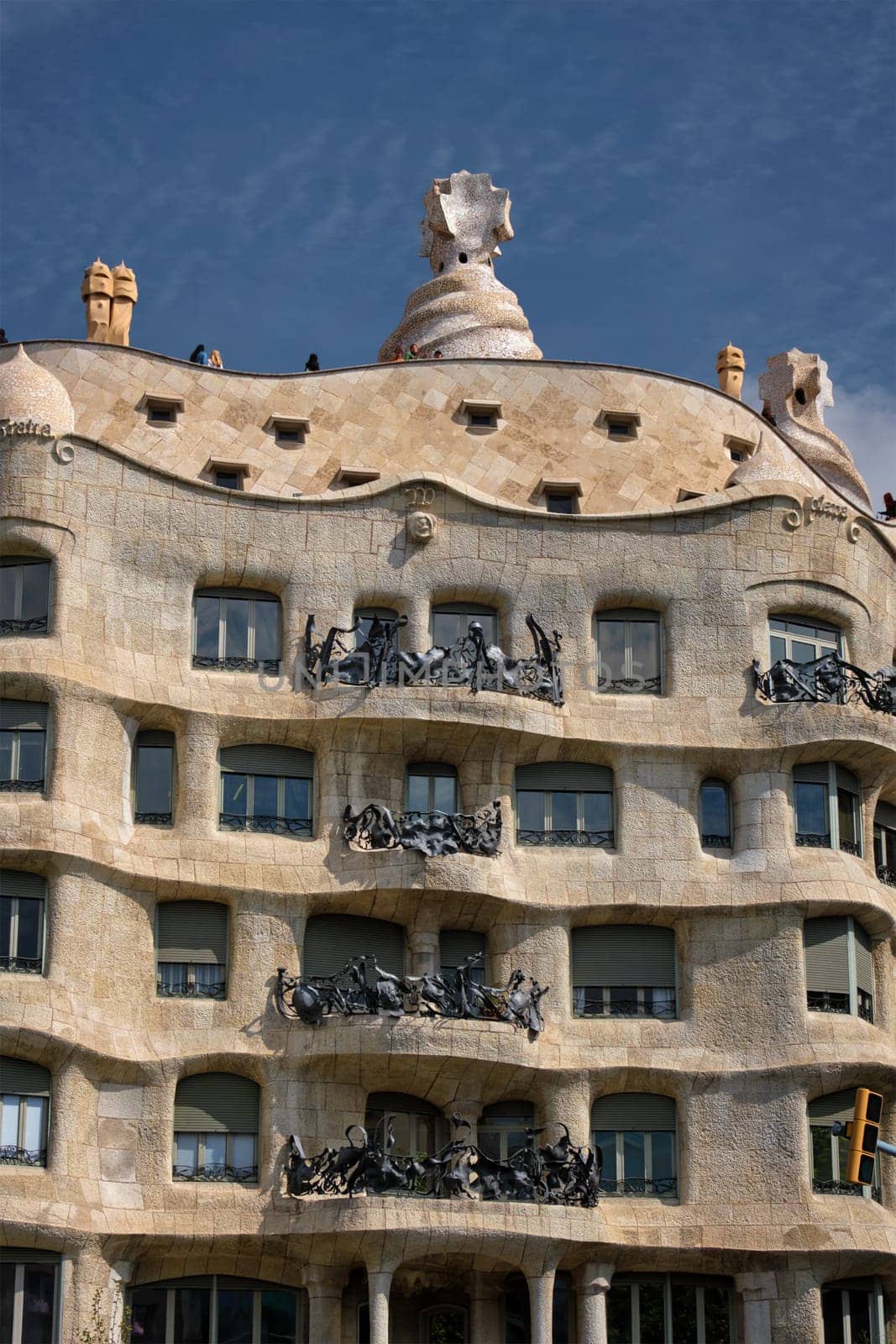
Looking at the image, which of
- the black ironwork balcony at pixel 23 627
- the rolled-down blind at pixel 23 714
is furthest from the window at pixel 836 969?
the black ironwork balcony at pixel 23 627

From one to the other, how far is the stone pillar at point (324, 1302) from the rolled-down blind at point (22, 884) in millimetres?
7306

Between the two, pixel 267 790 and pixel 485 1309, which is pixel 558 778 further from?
pixel 485 1309

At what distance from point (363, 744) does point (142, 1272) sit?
9.45 metres


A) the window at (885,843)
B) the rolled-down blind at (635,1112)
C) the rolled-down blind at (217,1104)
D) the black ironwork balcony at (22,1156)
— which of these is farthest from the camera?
the window at (885,843)

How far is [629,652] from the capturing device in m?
47.7

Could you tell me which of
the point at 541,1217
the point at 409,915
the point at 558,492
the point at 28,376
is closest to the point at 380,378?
the point at 558,492

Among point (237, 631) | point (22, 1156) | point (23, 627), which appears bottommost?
point (22, 1156)

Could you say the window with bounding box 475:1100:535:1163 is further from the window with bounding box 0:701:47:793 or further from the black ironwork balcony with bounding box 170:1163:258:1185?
the window with bounding box 0:701:47:793

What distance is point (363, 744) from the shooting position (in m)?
46.1

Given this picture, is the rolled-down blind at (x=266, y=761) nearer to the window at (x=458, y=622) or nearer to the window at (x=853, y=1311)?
the window at (x=458, y=622)

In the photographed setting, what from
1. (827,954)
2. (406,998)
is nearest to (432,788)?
(406,998)

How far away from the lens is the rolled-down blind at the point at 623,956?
150 ft

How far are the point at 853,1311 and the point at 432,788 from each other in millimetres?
11116

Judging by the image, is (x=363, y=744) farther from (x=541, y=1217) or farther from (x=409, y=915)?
(x=541, y=1217)
